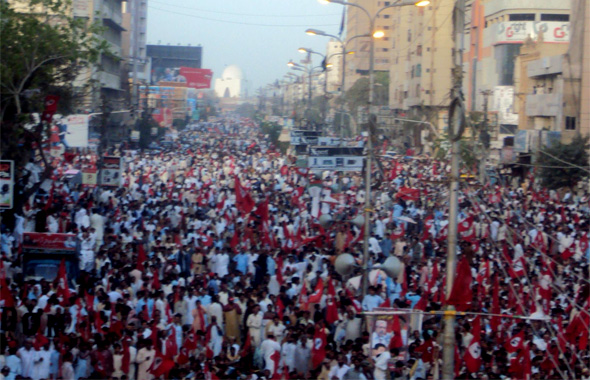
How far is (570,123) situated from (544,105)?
3.01m

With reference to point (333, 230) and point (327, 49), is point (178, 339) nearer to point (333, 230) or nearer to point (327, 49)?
point (333, 230)

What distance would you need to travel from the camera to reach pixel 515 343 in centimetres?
1123

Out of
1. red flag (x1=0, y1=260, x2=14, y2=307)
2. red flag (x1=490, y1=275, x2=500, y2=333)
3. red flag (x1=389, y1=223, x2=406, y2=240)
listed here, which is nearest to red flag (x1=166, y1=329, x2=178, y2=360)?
red flag (x1=0, y1=260, x2=14, y2=307)

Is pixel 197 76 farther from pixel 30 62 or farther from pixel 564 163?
pixel 30 62

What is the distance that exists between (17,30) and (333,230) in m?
7.69

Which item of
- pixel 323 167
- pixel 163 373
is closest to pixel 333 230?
pixel 323 167

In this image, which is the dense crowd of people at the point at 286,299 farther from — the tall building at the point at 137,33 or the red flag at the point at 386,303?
the tall building at the point at 137,33

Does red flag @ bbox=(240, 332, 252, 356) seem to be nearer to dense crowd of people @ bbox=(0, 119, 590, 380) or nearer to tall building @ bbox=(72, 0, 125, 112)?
dense crowd of people @ bbox=(0, 119, 590, 380)

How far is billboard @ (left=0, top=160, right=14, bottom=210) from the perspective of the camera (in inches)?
605

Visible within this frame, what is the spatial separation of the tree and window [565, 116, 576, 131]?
25079 mm

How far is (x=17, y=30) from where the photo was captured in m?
17.8

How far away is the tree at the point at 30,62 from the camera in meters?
17.6

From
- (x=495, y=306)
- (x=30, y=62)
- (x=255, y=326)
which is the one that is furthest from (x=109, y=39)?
(x=495, y=306)

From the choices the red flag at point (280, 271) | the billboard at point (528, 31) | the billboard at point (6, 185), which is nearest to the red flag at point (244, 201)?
the red flag at point (280, 271)
